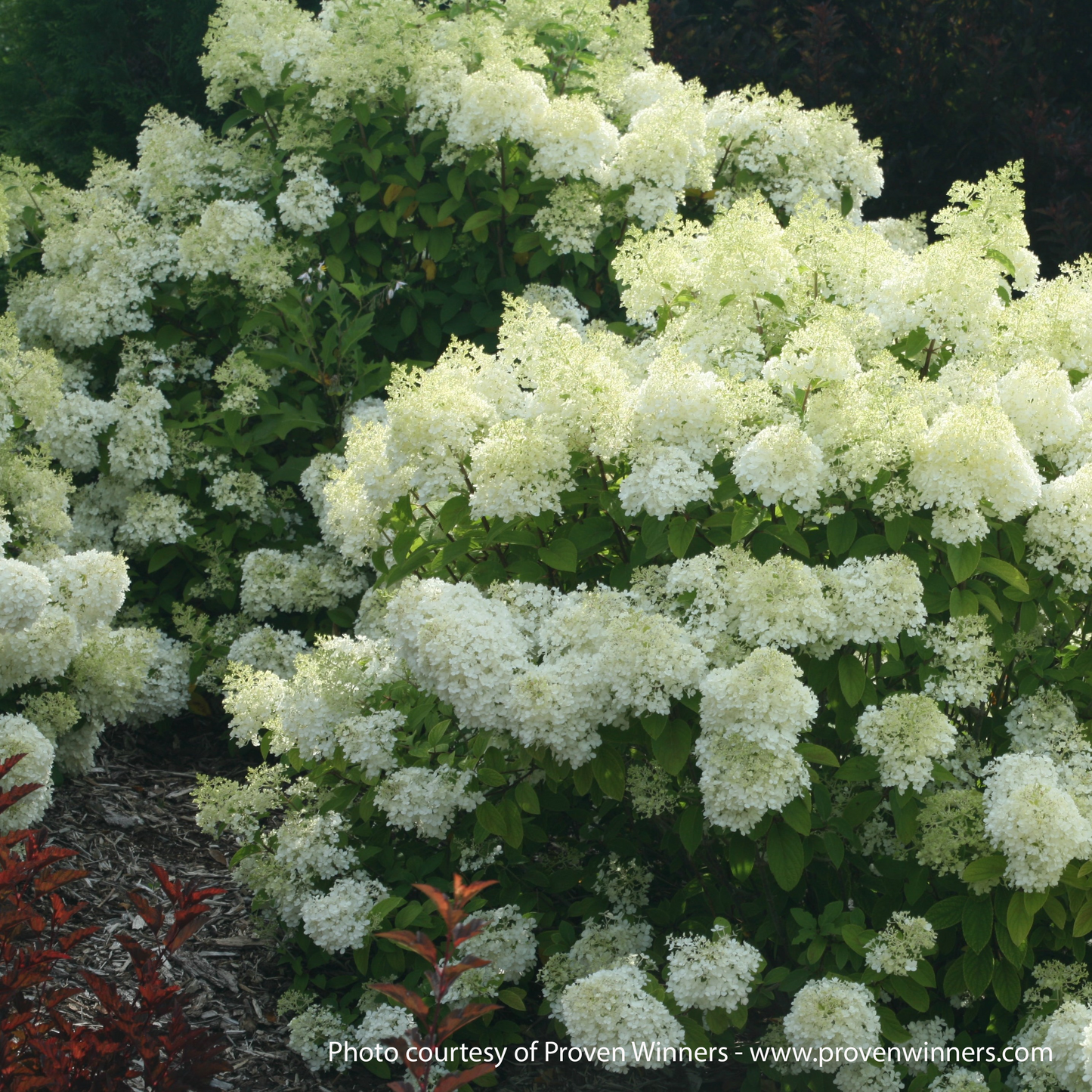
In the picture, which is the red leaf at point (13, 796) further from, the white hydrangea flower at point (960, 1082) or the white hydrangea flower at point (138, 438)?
the white hydrangea flower at point (138, 438)

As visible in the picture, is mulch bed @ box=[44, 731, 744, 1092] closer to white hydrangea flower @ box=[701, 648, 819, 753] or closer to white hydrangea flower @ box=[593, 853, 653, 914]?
white hydrangea flower @ box=[593, 853, 653, 914]

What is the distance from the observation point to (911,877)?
2.90 metres

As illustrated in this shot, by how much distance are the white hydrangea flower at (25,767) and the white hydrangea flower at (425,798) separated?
3.74ft

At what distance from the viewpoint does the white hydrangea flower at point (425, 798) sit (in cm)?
313

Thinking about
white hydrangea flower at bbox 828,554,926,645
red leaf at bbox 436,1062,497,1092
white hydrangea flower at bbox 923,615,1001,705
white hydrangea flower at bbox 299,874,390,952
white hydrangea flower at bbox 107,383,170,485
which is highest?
white hydrangea flower at bbox 107,383,170,485

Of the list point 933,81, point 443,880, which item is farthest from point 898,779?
point 933,81

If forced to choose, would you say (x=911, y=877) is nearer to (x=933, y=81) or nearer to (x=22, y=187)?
(x=22, y=187)

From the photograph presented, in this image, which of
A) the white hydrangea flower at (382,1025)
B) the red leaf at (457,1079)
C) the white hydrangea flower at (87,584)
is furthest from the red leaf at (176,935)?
the white hydrangea flower at (87,584)

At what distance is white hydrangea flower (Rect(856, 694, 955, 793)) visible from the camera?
8.82 ft

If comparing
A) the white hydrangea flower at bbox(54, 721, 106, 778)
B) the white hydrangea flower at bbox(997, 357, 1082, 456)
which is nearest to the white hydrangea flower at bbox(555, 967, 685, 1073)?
the white hydrangea flower at bbox(997, 357, 1082, 456)

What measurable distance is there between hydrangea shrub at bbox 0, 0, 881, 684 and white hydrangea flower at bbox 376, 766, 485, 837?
1.69m

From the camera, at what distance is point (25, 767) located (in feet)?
11.7

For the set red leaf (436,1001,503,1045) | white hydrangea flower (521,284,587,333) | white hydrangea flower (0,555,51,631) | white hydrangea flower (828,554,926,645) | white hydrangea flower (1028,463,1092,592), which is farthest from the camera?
white hydrangea flower (521,284,587,333)

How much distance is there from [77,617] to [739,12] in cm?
676
